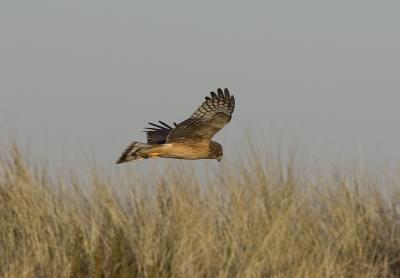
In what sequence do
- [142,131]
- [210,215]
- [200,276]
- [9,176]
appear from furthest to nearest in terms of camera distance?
[142,131], [9,176], [210,215], [200,276]

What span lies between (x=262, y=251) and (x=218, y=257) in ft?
0.99

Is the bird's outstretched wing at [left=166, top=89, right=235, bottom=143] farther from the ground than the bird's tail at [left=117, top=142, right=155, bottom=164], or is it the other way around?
the bird's outstretched wing at [left=166, top=89, right=235, bottom=143]

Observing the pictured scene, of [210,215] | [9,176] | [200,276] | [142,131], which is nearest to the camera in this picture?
[200,276]

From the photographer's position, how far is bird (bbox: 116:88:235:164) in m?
8.09

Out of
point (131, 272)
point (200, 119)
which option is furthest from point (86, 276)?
point (200, 119)

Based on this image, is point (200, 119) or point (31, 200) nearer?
point (31, 200)

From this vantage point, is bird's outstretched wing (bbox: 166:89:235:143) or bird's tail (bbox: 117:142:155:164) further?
bird's outstretched wing (bbox: 166:89:235:143)

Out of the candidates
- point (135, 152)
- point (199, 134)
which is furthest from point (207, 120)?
point (135, 152)

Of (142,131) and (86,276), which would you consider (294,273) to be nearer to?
(86,276)

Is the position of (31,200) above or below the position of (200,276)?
above

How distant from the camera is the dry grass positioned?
6676 mm

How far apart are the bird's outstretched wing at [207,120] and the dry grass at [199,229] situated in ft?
1.65

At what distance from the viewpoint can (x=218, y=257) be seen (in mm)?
6855

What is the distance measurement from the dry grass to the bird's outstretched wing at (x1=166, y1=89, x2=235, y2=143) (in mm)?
503
